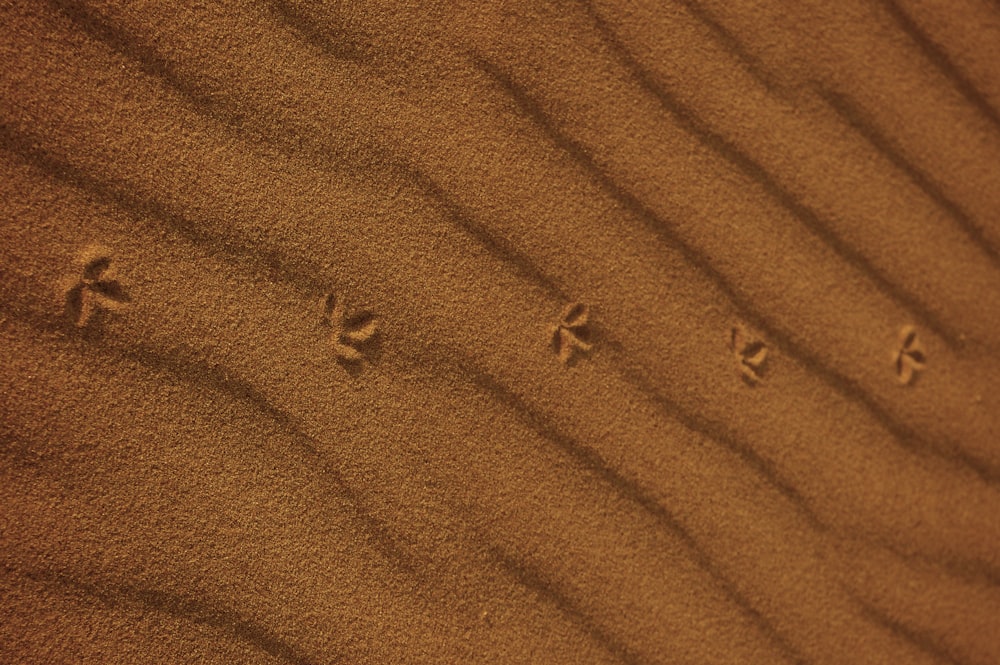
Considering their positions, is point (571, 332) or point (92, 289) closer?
point (92, 289)

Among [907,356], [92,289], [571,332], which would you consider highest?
[907,356]

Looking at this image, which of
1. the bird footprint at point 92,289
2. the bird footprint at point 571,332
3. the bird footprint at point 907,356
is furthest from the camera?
the bird footprint at point 907,356

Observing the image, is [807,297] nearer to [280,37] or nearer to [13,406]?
[280,37]

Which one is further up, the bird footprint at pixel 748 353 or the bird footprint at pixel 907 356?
the bird footprint at pixel 907 356

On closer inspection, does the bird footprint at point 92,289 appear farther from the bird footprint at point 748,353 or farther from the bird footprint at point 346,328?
the bird footprint at point 748,353

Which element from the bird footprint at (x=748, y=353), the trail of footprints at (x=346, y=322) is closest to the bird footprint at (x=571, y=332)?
the trail of footprints at (x=346, y=322)

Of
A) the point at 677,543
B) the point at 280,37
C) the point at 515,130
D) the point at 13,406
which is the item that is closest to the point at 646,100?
the point at 515,130

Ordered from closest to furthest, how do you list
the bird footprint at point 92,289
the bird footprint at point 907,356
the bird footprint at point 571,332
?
the bird footprint at point 92,289 → the bird footprint at point 571,332 → the bird footprint at point 907,356

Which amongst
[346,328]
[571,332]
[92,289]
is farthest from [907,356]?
[92,289]

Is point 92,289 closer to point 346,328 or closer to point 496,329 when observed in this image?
point 346,328
